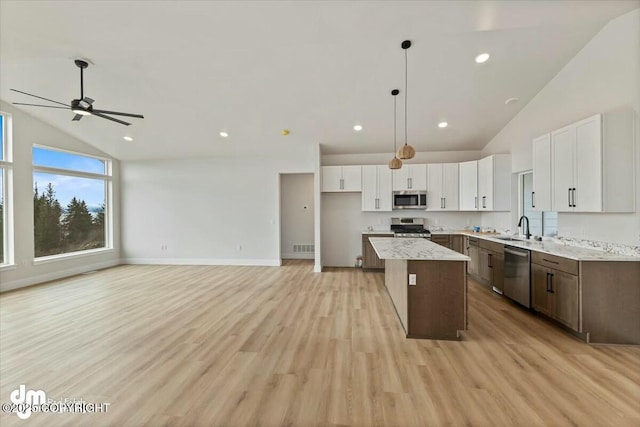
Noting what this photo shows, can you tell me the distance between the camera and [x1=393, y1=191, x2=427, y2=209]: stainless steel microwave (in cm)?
593

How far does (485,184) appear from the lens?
5.27m

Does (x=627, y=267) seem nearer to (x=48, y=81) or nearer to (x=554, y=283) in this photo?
(x=554, y=283)

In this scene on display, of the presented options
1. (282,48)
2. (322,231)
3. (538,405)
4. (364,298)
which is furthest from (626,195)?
(322,231)

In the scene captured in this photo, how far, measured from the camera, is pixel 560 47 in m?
3.30

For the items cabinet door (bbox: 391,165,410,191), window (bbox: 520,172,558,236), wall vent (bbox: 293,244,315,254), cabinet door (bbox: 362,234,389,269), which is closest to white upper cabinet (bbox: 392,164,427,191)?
cabinet door (bbox: 391,165,410,191)

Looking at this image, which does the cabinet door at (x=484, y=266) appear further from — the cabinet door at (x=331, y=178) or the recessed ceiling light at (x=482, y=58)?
the cabinet door at (x=331, y=178)

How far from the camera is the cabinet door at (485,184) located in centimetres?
511

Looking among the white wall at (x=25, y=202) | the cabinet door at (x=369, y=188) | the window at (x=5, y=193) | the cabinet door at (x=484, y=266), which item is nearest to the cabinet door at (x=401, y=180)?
the cabinet door at (x=369, y=188)

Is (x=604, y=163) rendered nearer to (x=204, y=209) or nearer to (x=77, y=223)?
(x=204, y=209)

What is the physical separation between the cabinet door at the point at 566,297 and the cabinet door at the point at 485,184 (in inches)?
93.7

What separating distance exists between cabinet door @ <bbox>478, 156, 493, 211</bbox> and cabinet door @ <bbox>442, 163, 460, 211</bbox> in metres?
0.51

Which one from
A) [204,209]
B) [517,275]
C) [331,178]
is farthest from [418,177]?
[204,209]

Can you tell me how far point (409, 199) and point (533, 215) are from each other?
2233 millimetres

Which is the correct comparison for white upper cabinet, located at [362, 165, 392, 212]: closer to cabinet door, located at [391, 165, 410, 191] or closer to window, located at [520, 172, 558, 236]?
cabinet door, located at [391, 165, 410, 191]
